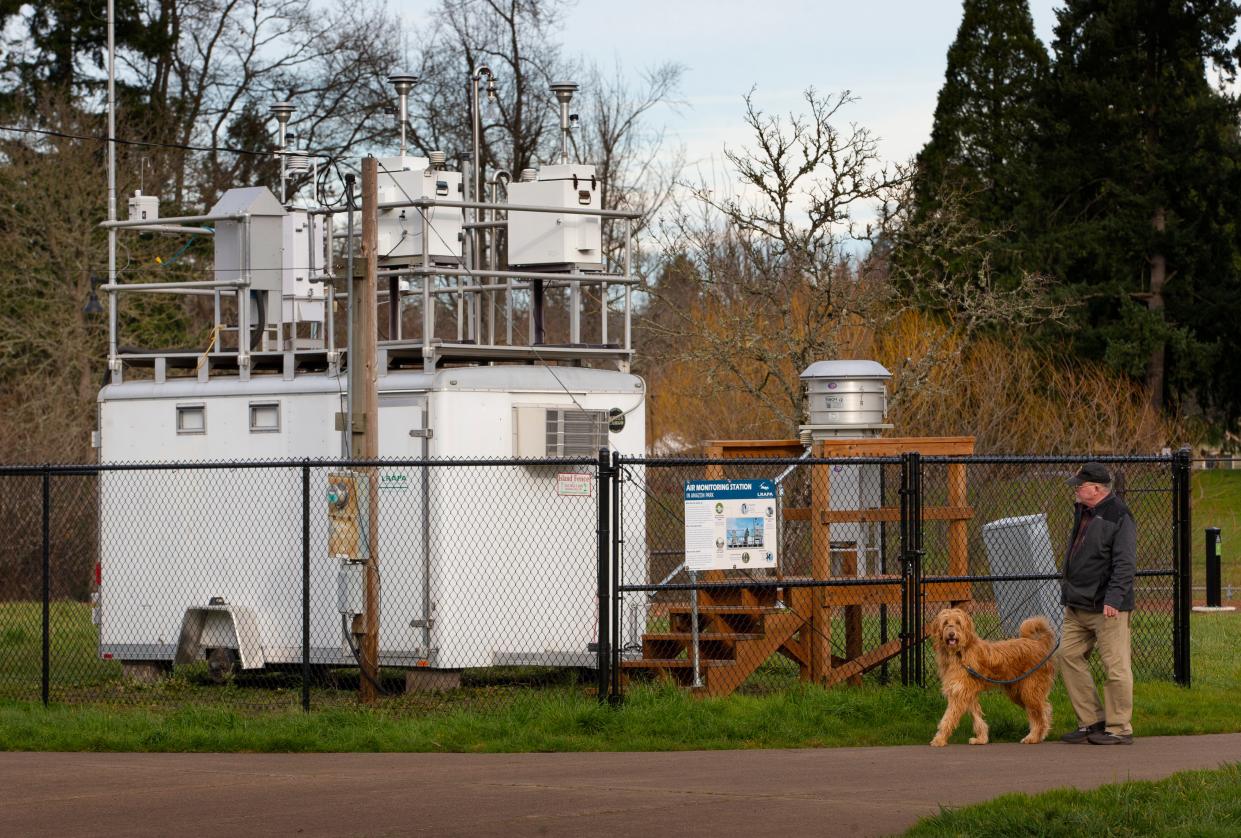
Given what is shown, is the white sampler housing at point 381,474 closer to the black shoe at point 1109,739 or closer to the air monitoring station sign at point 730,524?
the air monitoring station sign at point 730,524

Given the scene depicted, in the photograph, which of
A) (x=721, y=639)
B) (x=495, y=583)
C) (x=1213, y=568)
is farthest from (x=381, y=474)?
(x=1213, y=568)

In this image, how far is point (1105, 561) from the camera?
39.5 ft

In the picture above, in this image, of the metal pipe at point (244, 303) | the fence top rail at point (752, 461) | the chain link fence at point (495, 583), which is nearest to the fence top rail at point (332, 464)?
the chain link fence at point (495, 583)

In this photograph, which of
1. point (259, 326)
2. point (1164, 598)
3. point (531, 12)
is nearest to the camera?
point (259, 326)

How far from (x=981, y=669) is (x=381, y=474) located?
5434 mm

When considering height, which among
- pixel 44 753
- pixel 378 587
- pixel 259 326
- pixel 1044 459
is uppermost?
pixel 259 326

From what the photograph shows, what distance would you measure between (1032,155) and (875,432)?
35391mm

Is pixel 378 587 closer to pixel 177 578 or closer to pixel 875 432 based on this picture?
pixel 177 578

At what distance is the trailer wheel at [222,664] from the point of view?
15.6 meters

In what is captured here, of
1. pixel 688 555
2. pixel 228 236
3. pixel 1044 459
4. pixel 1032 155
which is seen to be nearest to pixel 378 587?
pixel 688 555

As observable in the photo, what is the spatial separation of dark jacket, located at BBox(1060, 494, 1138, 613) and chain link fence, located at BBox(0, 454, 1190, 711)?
132 cm

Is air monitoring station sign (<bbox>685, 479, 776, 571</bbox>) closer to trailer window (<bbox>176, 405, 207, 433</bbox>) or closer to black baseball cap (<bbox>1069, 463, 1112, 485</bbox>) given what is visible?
black baseball cap (<bbox>1069, 463, 1112, 485</bbox>)

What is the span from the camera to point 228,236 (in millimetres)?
16719

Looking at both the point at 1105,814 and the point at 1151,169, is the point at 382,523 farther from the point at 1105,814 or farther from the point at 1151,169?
the point at 1151,169
